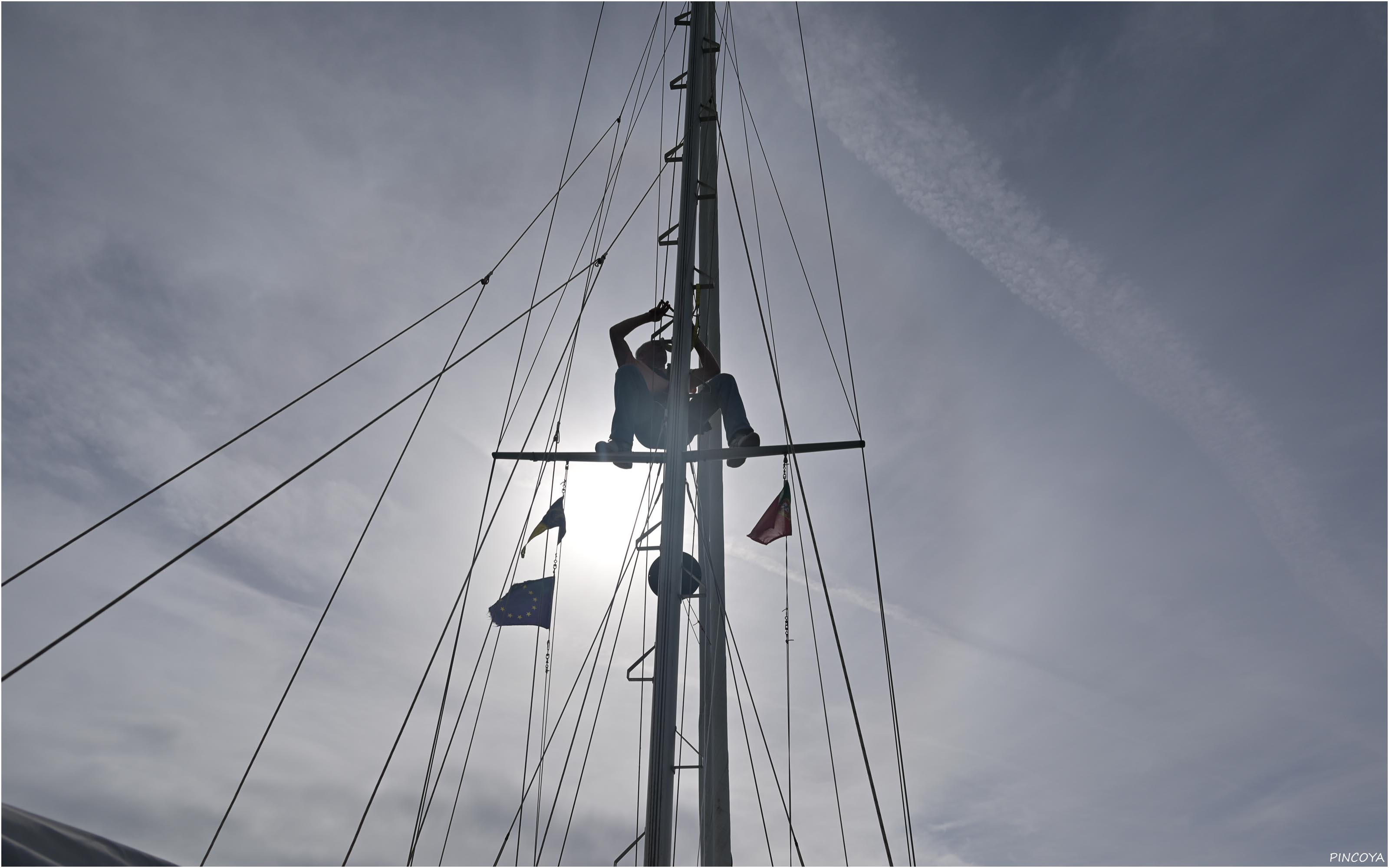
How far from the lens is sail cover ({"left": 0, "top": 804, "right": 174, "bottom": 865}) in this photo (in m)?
3.25

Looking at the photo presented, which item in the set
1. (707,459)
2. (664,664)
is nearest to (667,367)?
(707,459)

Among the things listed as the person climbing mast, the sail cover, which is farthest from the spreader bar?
the sail cover

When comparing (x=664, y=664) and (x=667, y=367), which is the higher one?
(x=667, y=367)

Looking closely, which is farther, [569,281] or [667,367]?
[569,281]

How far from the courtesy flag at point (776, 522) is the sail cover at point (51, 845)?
23.5 ft

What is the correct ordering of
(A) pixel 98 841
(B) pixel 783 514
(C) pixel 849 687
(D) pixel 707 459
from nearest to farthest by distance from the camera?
1. (A) pixel 98 841
2. (C) pixel 849 687
3. (D) pixel 707 459
4. (B) pixel 783 514

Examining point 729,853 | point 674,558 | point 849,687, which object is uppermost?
point 674,558

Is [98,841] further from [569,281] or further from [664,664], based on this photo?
[569,281]

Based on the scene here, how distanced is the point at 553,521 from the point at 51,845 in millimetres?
6014

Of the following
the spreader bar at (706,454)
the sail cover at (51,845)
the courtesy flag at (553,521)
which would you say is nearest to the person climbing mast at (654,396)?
the spreader bar at (706,454)

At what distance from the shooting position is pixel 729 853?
7.80m

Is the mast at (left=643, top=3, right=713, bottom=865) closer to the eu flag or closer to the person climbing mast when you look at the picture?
the person climbing mast

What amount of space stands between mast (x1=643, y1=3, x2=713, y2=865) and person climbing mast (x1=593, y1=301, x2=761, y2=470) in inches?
25.7

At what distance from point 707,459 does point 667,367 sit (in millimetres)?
1439
